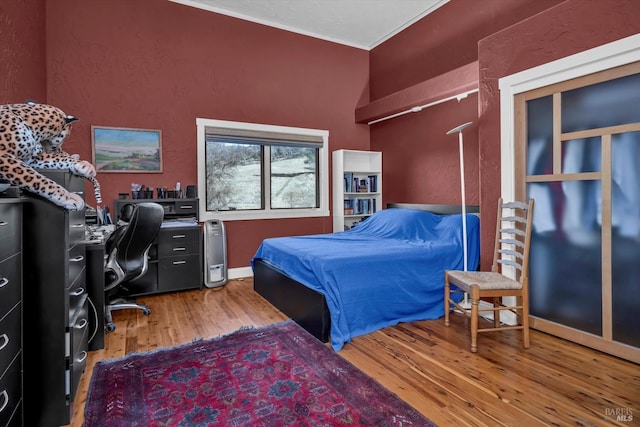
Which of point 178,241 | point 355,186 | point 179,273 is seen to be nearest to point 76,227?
point 178,241

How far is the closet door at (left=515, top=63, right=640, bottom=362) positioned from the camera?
228 cm

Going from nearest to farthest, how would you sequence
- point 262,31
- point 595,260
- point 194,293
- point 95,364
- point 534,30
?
1. point 95,364
2. point 595,260
3. point 534,30
4. point 194,293
5. point 262,31

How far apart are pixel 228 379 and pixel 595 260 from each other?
2596mm

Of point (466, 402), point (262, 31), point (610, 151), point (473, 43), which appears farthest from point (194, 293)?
point (473, 43)

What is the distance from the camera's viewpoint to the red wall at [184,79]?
12.7 feet

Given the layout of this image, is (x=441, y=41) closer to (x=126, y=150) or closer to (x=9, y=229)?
(x=126, y=150)

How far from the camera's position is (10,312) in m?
1.35

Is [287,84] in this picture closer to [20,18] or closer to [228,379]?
[20,18]

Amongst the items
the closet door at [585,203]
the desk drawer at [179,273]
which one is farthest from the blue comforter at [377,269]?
the desk drawer at [179,273]

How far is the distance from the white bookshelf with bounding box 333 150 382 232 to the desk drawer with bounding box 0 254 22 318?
414 centimetres

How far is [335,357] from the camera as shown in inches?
92.4

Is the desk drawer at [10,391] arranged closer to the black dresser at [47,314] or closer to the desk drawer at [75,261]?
the black dresser at [47,314]

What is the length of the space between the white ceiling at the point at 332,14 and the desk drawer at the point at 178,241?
2840 mm

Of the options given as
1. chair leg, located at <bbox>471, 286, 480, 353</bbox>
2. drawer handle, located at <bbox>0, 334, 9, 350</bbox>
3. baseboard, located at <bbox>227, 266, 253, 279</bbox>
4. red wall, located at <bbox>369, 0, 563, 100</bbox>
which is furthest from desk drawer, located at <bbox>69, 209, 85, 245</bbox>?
red wall, located at <bbox>369, 0, 563, 100</bbox>
